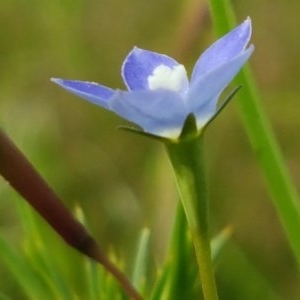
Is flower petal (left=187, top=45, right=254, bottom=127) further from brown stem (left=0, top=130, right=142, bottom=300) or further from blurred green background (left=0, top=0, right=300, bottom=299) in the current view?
blurred green background (left=0, top=0, right=300, bottom=299)

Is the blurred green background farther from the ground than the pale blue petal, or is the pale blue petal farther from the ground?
the pale blue petal

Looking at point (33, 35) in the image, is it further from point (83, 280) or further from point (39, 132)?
point (83, 280)

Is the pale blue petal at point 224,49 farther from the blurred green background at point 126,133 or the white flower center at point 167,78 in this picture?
the blurred green background at point 126,133

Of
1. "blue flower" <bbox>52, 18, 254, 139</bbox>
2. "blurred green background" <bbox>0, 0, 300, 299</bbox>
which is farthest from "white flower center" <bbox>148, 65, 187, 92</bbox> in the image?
"blurred green background" <bbox>0, 0, 300, 299</bbox>

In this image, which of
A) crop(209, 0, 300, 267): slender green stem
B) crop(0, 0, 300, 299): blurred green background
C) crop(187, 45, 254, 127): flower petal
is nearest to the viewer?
crop(187, 45, 254, 127): flower petal

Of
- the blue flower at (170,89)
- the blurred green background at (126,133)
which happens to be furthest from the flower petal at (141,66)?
the blurred green background at (126,133)

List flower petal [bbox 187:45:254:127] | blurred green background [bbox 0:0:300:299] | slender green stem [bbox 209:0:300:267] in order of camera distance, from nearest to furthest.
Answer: flower petal [bbox 187:45:254:127]
slender green stem [bbox 209:0:300:267]
blurred green background [bbox 0:0:300:299]

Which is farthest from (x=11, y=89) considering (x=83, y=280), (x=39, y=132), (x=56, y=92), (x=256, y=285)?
(x=83, y=280)

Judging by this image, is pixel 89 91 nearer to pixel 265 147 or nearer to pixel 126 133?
pixel 265 147

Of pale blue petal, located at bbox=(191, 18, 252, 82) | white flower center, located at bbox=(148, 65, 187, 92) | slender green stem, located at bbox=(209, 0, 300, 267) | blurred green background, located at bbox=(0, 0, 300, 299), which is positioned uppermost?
pale blue petal, located at bbox=(191, 18, 252, 82)
